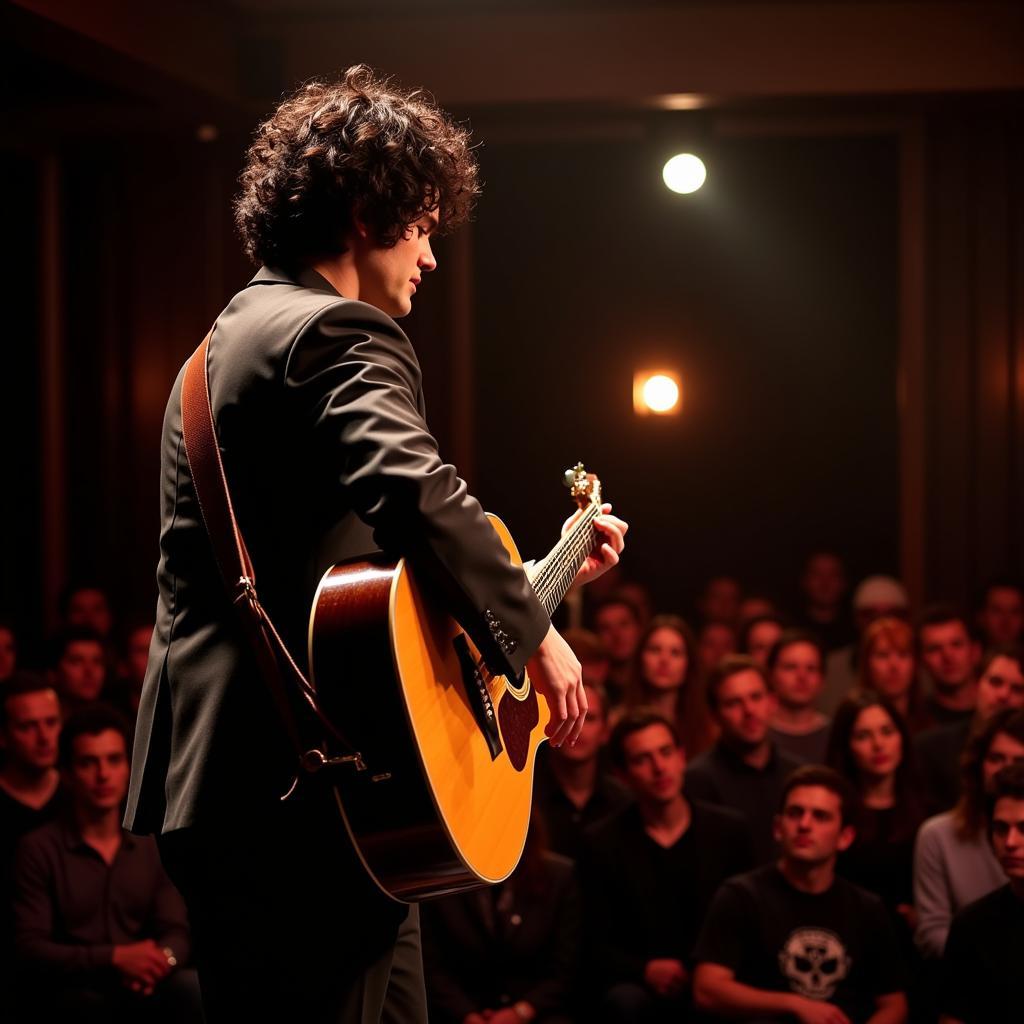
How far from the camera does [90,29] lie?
5.96 m

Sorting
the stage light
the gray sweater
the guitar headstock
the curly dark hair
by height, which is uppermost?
the stage light

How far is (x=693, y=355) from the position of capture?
7.88m

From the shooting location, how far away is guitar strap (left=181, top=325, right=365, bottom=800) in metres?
1.45

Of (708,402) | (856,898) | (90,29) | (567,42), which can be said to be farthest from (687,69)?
(856,898)

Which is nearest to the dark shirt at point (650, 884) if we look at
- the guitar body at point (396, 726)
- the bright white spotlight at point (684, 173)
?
the guitar body at point (396, 726)

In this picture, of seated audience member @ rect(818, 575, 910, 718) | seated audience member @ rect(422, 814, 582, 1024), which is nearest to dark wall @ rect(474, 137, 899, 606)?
seated audience member @ rect(818, 575, 910, 718)

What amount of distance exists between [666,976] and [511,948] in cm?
42

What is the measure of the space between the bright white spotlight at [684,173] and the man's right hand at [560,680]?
5852mm

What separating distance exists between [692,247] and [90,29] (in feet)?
10.8

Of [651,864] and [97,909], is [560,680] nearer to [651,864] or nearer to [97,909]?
[651,864]

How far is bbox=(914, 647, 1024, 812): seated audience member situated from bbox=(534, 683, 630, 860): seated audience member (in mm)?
943

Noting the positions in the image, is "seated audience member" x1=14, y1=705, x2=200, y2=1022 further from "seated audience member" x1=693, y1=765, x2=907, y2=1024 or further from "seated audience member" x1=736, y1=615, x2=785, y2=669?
"seated audience member" x1=736, y1=615, x2=785, y2=669

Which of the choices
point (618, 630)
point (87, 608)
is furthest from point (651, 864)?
point (87, 608)

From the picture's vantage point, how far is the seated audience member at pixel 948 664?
522cm
